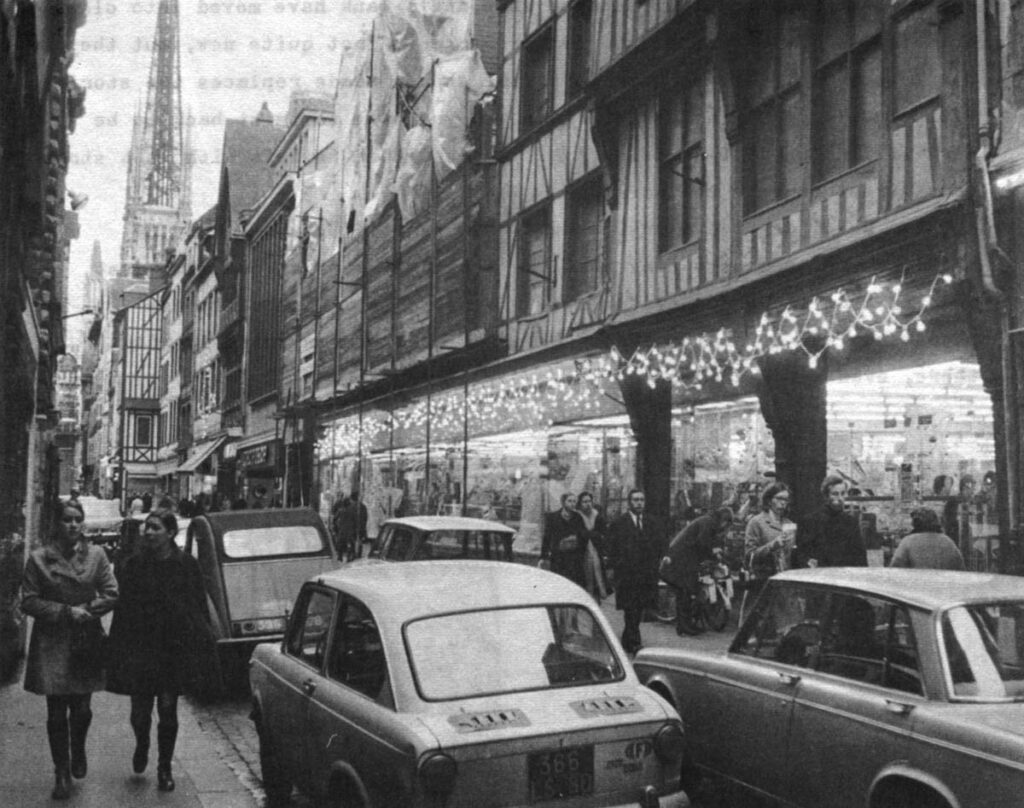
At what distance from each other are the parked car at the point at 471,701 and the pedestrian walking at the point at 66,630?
1.69 meters

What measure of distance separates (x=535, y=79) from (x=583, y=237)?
4114 millimetres

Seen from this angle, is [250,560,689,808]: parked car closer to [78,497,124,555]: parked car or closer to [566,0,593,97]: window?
[566,0,593,97]: window

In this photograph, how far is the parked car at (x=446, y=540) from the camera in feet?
42.7

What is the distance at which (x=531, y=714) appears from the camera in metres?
4.86

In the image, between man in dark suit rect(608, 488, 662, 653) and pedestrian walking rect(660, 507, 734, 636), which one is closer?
man in dark suit rect(608, 488, 662, 653)

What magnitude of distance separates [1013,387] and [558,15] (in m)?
13.0

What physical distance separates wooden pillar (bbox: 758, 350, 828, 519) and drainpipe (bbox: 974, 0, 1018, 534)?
3129 millimetres

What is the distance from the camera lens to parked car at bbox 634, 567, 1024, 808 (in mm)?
4543

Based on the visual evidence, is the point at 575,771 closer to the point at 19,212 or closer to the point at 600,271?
the point at 19,212

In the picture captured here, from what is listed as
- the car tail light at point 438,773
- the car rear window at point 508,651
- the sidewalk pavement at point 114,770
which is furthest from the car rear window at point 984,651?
the sidewalk pavement at point 114,770

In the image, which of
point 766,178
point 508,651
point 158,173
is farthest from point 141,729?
point 158,173

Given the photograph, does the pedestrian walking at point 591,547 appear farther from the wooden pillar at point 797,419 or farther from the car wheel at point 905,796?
the car wheel at point 905,796

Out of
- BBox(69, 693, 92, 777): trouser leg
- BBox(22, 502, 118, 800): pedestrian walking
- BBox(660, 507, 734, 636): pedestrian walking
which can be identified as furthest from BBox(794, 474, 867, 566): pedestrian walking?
BBox(69, 693, 92, 777): trouser leg

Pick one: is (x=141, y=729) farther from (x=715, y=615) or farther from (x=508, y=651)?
(x=715, y=615)
